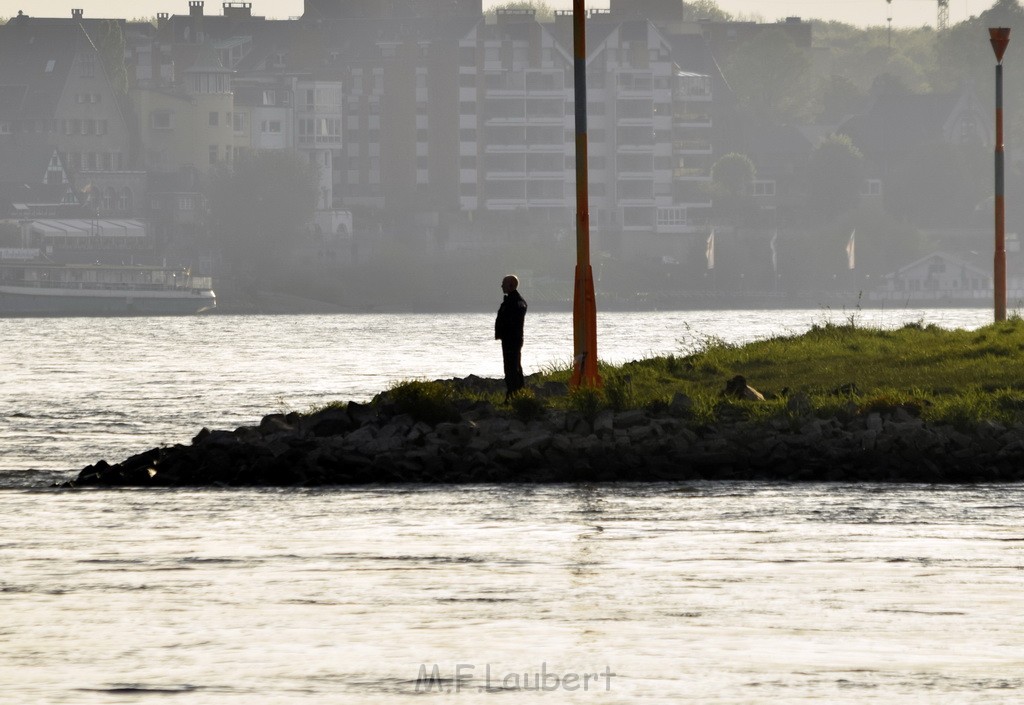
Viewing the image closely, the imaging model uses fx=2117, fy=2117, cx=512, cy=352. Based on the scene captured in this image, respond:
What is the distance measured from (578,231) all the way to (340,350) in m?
53.7

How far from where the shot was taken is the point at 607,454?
2534 centimetres

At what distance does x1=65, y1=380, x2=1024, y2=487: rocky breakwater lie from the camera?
81.1 feet

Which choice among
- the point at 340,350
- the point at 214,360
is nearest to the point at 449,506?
the point at 214,360

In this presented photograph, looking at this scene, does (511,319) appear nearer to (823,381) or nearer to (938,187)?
(823,381)

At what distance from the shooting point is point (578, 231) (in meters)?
28.1

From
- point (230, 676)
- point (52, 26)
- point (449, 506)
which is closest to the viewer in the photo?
point (230, 676)

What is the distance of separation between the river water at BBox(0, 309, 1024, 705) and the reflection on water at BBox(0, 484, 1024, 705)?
32 millimetres

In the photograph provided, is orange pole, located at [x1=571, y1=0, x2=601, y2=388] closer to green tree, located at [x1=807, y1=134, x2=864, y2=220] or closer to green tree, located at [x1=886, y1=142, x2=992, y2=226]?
green tree, located at [x1=807, y1=134, x2=864, y2=220]

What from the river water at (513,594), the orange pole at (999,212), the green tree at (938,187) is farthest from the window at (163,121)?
the river water at (513,594)

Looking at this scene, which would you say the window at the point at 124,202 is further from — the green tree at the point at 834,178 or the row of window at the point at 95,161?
the green tree at the point at 834,178

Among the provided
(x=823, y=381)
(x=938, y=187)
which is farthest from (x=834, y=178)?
(x=823, y=381)

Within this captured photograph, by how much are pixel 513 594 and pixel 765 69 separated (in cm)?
16832

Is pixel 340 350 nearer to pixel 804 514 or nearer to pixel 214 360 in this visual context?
pixel 214 360

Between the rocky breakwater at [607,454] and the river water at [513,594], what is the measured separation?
102cm
